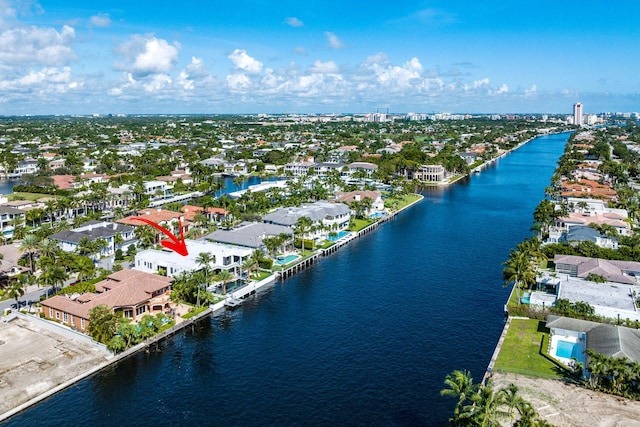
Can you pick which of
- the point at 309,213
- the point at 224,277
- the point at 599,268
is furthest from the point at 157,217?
the point at 599,268

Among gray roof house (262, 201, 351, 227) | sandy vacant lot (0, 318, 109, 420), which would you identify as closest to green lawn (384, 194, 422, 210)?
gray roof house (262, 201, 351, 227)

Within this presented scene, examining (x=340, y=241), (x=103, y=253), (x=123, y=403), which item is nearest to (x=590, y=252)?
(x=340, y=241)

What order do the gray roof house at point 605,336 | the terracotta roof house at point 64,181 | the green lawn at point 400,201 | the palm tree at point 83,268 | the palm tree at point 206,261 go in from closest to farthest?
the gray roof house at point 605,336 < the palm tree at point 83,268 < the palm tree at point 206,261 < the green lawn at point 400,201 < the terracotta roof house at point 64,181

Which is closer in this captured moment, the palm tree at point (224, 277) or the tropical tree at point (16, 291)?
the tropical tree at point (16, 291)

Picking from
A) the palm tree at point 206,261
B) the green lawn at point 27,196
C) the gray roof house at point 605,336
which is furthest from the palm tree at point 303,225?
the green lawn at point 27,196

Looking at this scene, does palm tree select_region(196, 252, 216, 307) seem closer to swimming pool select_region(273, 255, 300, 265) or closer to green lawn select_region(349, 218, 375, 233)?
swimming pool select_region(273, 255, 300, 265)

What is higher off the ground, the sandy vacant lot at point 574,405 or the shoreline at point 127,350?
the shoreline at point 127,350

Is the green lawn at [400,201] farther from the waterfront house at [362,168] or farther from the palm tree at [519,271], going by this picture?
the palm tree at [519,271]

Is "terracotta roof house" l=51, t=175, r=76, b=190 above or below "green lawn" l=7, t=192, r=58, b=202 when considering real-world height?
above
